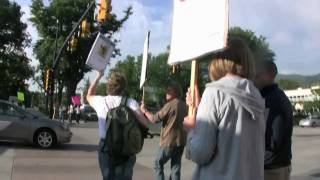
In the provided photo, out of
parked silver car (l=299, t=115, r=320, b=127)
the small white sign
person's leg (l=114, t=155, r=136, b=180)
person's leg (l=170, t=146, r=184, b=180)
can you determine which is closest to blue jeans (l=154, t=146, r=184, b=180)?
person's leg (l=170, t=146, r=184, b=180)

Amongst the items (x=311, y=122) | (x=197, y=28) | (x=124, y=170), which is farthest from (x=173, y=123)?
(x=311, y=122)

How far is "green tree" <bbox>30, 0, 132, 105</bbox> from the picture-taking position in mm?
59219

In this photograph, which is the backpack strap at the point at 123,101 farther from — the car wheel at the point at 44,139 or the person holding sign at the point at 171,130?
the car wheel at the point at 44,139

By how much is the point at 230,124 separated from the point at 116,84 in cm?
304

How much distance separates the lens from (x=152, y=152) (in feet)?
59.4

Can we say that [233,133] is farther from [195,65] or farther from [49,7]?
[49,7]

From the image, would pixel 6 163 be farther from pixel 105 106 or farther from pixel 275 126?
pixel 275 126

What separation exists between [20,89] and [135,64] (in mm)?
30247

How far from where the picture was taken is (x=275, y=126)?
203 inches

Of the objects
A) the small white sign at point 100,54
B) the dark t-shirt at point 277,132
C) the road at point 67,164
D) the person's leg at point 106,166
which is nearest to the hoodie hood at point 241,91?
the dark t-shirt at point 277,132

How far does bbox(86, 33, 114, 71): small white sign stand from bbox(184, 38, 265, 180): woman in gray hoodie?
3.29 meters

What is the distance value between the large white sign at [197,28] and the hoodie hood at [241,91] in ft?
0.77

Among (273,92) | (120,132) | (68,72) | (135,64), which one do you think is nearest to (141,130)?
(120,132)

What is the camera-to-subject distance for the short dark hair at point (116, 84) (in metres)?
6.51
